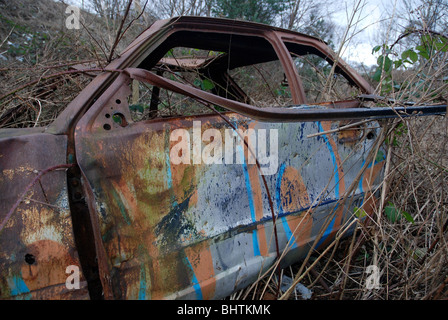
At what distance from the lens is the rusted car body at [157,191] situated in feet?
4.00

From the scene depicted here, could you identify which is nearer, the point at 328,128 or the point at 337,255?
the point at 328,128

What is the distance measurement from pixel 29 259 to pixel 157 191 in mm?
558

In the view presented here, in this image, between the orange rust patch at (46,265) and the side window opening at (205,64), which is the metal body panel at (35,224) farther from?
the side window opening at (205,64)

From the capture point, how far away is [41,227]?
3.98ft

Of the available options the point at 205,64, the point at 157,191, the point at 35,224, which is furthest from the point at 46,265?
the point at 205,64

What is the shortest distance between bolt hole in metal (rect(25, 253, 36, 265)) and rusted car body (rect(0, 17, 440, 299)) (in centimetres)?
1

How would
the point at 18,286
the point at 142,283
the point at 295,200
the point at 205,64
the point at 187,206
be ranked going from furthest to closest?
1. the point at 205,64
2. the point at 295,200
3. the point at 187,206
4. the point at 142,283
5. the point at 18,286

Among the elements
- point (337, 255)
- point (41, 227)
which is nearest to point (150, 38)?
point (41, 227)

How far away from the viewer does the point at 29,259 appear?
3.93 ft

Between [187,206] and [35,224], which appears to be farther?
[187,206]

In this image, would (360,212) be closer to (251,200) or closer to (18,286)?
(251,200)

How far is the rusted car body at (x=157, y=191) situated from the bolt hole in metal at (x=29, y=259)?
0.5 inches

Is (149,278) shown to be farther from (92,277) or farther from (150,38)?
(150,38)
